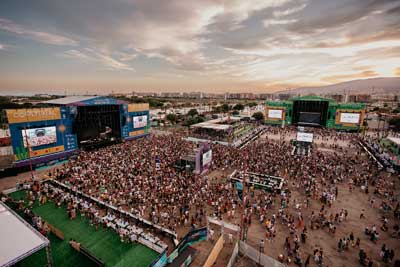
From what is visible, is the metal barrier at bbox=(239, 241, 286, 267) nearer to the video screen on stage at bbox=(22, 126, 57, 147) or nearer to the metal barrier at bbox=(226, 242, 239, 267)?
the metal barrier at bbox=(226, 242, 239, 267)

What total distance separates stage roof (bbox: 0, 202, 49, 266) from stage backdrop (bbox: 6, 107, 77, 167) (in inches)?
474

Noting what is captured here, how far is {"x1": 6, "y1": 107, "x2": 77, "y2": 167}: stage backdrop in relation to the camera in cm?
1964

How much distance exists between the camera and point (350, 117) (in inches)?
1695

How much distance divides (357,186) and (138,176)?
65.2 feet

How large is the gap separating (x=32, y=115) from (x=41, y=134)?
2.18 metres

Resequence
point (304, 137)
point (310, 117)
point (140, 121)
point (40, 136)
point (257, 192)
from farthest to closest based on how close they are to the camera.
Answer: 1. point (310, 117)
2. point (140, 121)
3. point (304, 137)
4. point (40, 136)
5. point (257, 192)

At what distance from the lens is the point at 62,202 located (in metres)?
14.3

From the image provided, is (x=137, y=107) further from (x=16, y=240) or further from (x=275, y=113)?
(x=275, y=113)

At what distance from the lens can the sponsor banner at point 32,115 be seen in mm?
19250

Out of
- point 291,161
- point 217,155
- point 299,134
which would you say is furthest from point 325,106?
point 217,155

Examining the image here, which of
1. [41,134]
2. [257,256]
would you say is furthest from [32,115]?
[257,256]

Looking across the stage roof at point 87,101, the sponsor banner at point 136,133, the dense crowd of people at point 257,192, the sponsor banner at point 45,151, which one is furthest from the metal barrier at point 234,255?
the sponsor banner at point 136,133

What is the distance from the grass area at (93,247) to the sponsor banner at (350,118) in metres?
49.1

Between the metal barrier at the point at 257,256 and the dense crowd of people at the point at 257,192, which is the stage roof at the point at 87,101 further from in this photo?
the metal barrier at the point at 257,256
